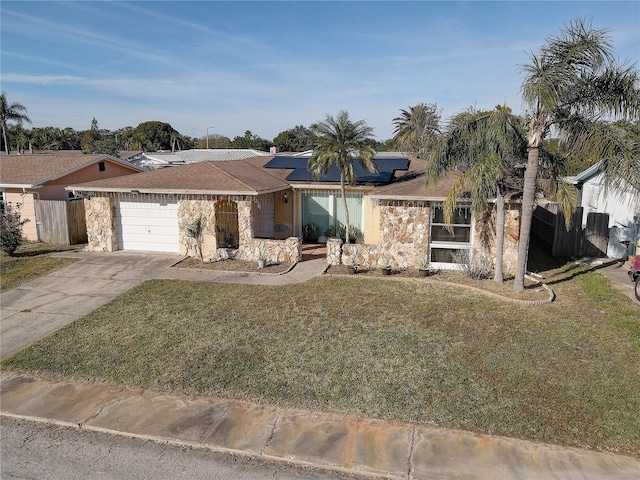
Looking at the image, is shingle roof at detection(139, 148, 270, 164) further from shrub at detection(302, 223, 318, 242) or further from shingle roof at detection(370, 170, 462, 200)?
shingle roof at detection(370, 170, 462, 200)

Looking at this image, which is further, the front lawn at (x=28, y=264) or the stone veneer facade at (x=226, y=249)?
the stone veneer facade at (x=226, y=249)

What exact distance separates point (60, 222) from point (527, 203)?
17.8 m

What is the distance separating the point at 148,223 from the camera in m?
17.1

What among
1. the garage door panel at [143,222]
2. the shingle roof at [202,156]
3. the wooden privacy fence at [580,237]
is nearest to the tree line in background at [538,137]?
the wooden privacy fence at [580,237]

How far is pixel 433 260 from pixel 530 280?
2.95 metres

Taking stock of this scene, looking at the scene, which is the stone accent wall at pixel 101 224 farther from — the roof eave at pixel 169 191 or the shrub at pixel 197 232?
the shrub at pixel 197 232

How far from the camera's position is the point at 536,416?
6.80 meters

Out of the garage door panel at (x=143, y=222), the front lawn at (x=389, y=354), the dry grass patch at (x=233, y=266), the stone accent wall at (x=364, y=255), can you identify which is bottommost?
the front lawn at (x=389, y=354)

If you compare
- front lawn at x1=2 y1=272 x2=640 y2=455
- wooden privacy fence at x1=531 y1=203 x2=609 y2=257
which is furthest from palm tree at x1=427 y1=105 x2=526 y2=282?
wooden privacy fence at x1=531 y1=203 x2=609 y2=257

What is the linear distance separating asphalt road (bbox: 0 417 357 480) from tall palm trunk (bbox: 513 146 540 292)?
8.65 m

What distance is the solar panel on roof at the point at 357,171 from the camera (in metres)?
17.9

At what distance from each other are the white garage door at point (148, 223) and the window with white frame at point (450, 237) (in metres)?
9.30

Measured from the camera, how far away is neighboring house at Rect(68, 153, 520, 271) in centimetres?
1455

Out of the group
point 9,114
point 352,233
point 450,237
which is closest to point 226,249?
point 352,233
